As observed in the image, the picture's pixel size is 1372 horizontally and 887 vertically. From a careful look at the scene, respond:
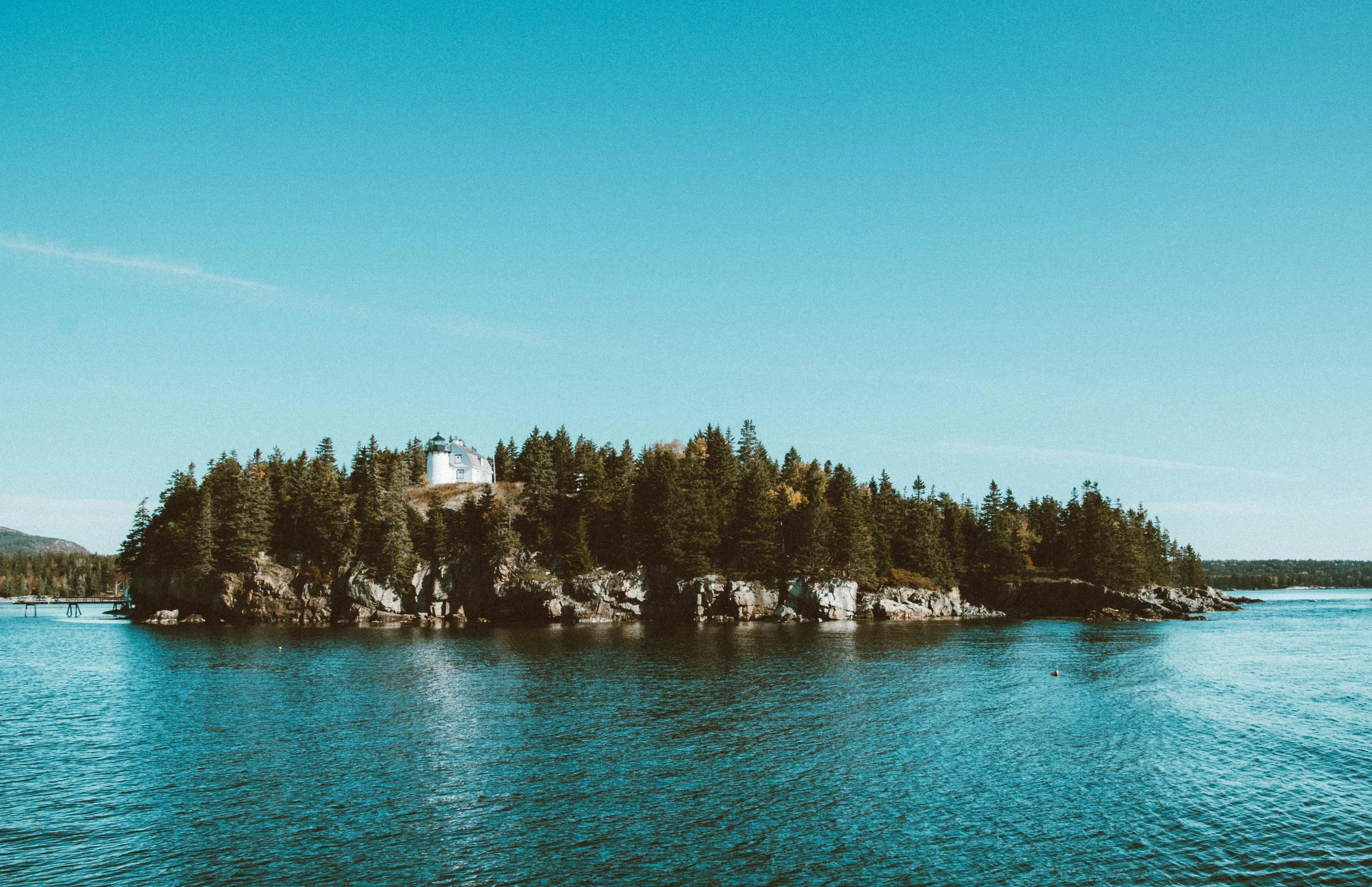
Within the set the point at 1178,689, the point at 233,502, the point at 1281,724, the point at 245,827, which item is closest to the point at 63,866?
the point at 245,827

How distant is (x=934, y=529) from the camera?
160 m

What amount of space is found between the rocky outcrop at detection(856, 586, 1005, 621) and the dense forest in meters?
2.65

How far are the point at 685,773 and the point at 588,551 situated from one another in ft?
335

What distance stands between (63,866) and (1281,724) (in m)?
66.0

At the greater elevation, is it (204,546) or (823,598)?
(204,546)

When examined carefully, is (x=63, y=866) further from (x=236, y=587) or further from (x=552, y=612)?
(x=236, y=587)

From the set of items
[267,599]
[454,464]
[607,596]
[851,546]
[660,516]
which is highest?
[454,464]

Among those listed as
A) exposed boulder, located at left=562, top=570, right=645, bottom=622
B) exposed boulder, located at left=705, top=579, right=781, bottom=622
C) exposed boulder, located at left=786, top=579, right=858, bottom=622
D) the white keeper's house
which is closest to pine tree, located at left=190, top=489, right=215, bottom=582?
the white keeper's house

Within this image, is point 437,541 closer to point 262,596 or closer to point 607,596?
point 262,596

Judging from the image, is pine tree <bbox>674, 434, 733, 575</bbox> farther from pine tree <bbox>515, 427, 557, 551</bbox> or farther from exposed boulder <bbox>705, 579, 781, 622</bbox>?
pine tree <bbox>515, 427, 557, 551</bbox>

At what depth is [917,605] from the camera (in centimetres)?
14962

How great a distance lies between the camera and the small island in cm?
13550

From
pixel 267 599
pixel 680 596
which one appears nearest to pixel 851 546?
pixel 680 596

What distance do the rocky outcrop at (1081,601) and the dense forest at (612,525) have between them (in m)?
3.00
